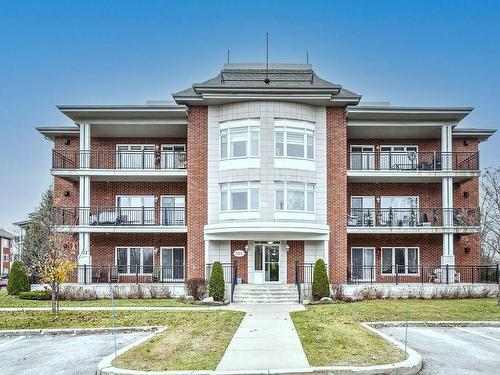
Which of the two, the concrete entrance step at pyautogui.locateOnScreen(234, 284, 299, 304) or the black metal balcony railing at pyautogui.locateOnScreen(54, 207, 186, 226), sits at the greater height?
the black metal balcony railing at pyautogui.locateOnScreen(54, 207, 186, 226)

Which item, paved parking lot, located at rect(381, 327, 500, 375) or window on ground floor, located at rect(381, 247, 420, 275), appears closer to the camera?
paved parking lot, located at rect(381, 327, 500, 375)

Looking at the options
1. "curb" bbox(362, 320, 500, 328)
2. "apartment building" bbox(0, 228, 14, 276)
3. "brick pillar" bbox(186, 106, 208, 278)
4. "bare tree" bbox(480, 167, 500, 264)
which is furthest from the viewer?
"apartment building" bbox(0, 228, 14, 276)

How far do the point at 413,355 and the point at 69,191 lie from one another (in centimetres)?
2602

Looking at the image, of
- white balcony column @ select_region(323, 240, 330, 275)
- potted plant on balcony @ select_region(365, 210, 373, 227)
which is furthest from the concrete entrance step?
potted plant on balcony @ select_region(365, 210, 373, 227)

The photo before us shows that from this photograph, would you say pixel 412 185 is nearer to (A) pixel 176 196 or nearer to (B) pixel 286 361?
(A) pixel 176 196

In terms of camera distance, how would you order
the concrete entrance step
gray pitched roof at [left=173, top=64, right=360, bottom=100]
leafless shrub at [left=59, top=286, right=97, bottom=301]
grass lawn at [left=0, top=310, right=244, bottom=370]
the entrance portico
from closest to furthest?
grass lawn at [left=0, top=310, right=244, bottom=370] → the concrete entrance step → leafless shrub at [left=59, top=286, right=97, bottom=301] → gray pitched roof at [left=173, top=64, right=360, bottom=100] → the entrance portico

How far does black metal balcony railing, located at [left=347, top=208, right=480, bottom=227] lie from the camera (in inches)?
1143

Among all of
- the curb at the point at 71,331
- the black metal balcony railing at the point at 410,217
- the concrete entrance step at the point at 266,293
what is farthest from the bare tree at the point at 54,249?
the black metal balcony railing at the point at 410,217

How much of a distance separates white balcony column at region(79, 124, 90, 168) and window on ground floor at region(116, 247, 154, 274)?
17.1 ft

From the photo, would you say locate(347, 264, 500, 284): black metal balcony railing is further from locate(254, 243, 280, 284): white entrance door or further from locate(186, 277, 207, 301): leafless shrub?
locate(186, 277, 207, 301): leafless shrub

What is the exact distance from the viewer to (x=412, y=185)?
31.5 metres

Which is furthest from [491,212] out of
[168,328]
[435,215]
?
[168,328]

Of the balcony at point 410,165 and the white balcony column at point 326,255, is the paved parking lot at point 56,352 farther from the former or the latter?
the balcony at point 410,165

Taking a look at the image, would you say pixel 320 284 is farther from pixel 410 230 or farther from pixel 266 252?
pixel 410 230
